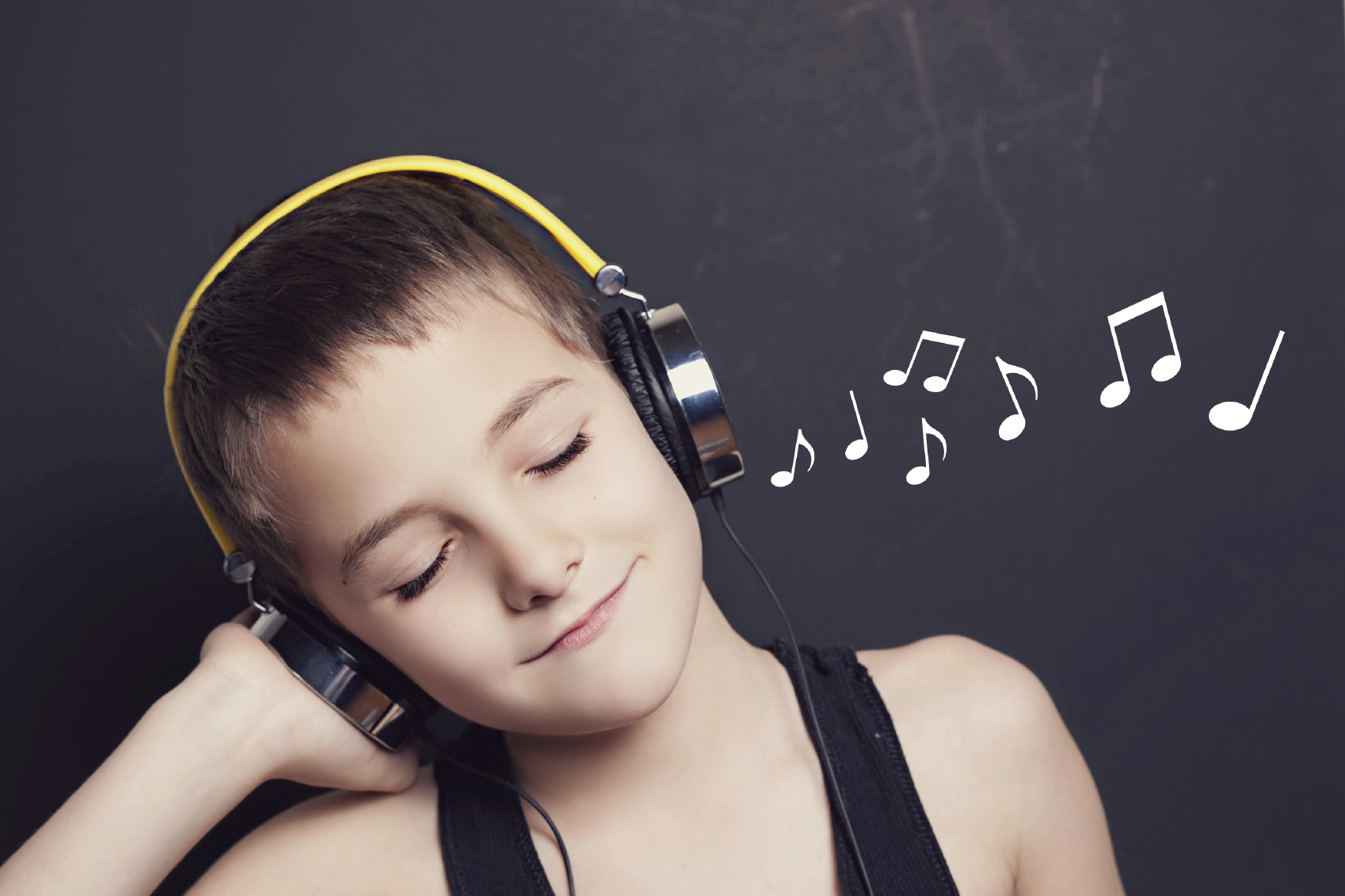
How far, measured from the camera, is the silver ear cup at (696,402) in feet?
2.89

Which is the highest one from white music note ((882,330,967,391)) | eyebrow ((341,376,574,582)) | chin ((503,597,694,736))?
eyebrow ((341,376,574,582))

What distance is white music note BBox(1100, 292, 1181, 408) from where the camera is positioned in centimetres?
129

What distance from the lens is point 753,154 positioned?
1.25 metres

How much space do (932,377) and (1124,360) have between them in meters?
0.25

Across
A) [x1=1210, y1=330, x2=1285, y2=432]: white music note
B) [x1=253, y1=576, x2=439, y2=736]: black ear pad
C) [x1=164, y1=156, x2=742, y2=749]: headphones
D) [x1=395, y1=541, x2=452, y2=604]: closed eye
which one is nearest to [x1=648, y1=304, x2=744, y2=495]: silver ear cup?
[x1=164, y1=156, x2=742, y2=749]: headphones

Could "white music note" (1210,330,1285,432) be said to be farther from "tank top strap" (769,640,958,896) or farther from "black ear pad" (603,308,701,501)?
"black ear pad" (603,308,701,501)

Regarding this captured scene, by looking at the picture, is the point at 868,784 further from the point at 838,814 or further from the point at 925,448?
the point at 925,448

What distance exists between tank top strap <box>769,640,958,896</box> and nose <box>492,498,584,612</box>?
1.14ft

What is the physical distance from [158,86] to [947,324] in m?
1.00

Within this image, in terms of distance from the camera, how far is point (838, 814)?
98 cm

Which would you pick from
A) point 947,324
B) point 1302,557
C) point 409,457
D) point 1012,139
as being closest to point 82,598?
point 409,457

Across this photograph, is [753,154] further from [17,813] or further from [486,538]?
[17,813]

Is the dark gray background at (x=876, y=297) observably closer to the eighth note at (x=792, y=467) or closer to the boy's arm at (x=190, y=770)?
the eighth note at (x=792, y=467)

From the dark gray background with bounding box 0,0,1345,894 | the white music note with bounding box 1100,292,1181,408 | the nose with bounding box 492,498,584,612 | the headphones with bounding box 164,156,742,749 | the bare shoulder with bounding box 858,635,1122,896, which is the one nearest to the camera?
the nose with bounding box 492,498,584,612
